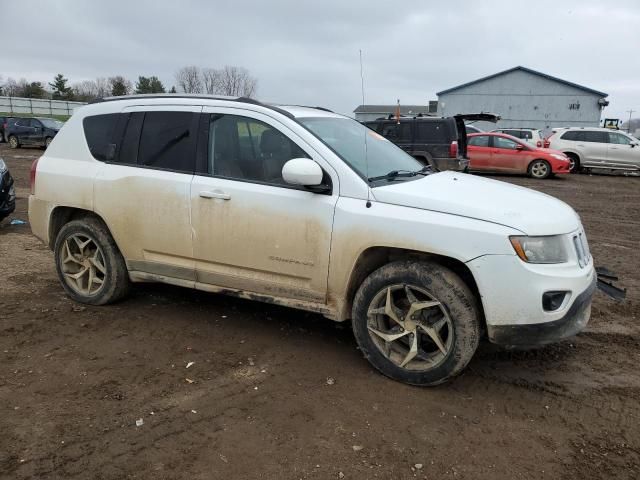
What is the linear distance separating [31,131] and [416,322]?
25876 millimetres

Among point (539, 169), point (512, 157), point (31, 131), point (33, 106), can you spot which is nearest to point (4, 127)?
point (31, 131)

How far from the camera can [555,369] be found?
3.71 metres

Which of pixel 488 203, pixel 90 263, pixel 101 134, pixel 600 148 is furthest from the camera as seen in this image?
pixel 600 148

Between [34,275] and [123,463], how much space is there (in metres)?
3.70

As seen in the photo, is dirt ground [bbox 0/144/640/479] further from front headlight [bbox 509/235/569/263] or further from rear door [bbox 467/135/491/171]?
rear door [bbox 467/135/491/171]

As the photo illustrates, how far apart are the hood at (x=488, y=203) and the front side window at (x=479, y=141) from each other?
47.5 ft

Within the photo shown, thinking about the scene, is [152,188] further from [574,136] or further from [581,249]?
[574,136]

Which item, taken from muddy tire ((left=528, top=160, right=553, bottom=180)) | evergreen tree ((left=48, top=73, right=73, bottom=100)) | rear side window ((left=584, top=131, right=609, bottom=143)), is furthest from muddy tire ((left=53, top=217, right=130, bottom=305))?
evergreen tree ((left=48, top=73, right=73, bottom=100))

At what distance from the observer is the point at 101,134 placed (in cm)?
449

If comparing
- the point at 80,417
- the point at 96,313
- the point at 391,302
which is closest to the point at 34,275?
the point at 96,313

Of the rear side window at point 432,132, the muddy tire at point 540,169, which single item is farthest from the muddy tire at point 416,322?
the muddy tire at point 540,169

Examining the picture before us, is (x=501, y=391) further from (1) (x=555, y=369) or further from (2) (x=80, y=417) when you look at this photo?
(2) (x=80, y=417)

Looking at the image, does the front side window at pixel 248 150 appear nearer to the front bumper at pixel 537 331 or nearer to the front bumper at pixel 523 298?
the front bumper at pixel 523 298

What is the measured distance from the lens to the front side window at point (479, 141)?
57.6ft
